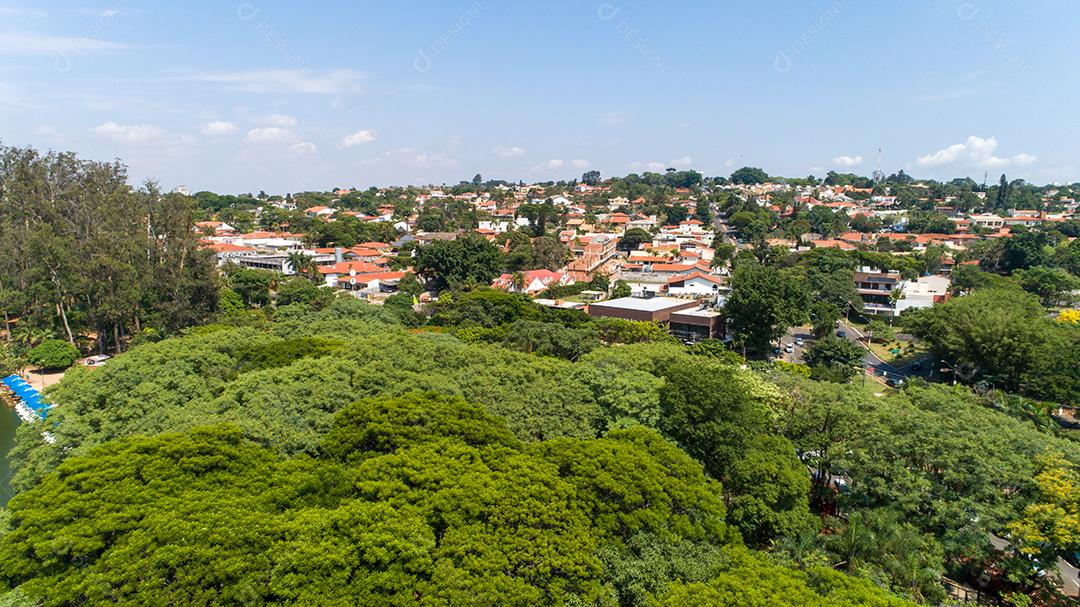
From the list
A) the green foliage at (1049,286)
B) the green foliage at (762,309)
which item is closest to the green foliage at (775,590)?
the green foliage at (762,309)

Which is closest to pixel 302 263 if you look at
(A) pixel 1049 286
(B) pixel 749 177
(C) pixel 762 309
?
(C) pixel 762 309

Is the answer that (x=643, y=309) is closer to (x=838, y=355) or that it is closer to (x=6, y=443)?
(x=838, y=355)

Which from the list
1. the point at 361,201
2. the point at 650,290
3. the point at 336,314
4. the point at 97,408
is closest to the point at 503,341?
the point at 336,314

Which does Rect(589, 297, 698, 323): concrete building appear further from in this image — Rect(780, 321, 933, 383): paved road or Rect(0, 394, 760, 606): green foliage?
Rect(0, 394, 760, 606): green foliage

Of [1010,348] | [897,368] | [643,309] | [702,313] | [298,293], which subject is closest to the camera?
[1010,348]

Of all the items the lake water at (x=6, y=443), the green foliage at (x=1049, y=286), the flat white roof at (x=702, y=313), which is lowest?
the lake water at (x=6, y=443)

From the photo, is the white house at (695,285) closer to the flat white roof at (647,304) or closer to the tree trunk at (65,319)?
the flat white roof at (647,304)

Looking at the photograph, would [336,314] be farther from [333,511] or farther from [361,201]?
[361,201]
